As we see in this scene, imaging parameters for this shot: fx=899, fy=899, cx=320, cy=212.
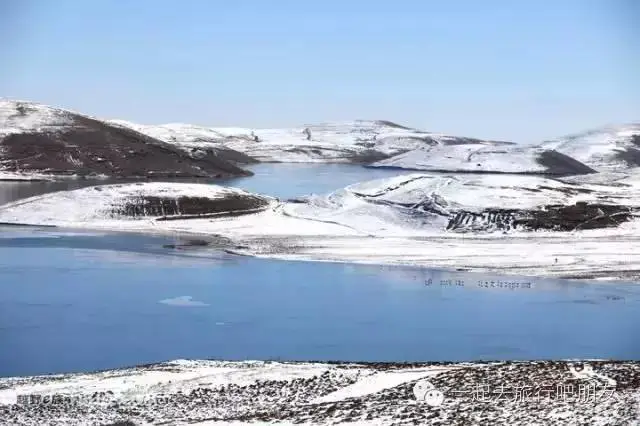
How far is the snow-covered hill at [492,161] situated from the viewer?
452 ft

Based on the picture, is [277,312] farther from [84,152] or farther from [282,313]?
[84,152]

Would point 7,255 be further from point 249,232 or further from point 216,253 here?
point 249,232

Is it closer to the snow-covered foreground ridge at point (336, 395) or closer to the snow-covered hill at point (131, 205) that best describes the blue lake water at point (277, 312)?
the snow-covered foreground ridge at point (336, 395)

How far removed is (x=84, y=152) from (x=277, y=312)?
84.4 m

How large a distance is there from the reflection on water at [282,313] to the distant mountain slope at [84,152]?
199 feet

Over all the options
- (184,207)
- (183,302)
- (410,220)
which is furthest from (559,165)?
(183,302)

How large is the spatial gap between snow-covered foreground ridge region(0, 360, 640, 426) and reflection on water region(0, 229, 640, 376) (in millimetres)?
3664

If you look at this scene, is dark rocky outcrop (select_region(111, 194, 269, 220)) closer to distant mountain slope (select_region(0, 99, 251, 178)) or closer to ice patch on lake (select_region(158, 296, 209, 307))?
ice patch on lake (select_region(158, 296, 209, 307))

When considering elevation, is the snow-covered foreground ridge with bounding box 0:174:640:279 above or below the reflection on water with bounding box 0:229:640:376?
above

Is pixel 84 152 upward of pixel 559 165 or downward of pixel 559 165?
upward

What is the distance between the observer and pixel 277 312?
1286 inches

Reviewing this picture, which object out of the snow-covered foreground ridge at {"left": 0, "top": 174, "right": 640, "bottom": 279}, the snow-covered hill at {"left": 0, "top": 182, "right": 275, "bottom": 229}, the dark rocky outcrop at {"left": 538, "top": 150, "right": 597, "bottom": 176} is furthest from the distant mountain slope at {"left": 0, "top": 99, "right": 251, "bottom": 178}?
the dark rocky outcrop at {"left": 538, "top": 150, "right": 597, "bottom": 176}

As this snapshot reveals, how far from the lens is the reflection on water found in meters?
26.8

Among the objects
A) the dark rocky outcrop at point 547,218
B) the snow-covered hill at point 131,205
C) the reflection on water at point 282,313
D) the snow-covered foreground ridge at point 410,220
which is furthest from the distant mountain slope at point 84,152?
the reflection on water at point 282,313
